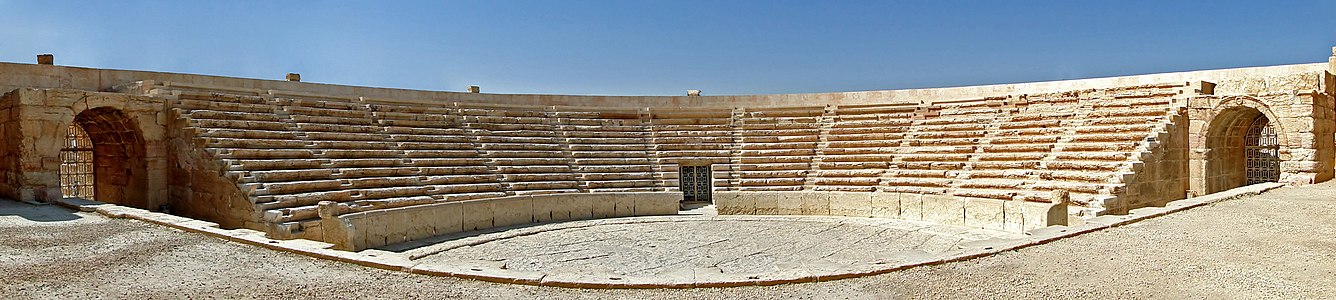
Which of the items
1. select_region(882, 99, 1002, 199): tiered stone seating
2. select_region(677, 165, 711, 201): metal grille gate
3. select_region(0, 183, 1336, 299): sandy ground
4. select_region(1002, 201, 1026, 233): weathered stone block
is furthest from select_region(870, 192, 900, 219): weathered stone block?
select_region(0, 183, 1336, 299): sandy ground

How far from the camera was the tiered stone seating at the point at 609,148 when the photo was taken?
1770 centimetres

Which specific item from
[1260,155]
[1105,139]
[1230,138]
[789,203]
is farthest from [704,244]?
[1260,155]

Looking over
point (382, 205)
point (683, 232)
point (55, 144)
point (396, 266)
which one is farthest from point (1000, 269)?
point (55, 144)

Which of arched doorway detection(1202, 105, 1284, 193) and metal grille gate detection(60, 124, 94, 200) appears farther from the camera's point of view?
metal grille gate detection(60, 124, 94, 200)

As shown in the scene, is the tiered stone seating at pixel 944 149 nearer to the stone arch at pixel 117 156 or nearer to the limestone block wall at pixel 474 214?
the limestone block wall at pixel 474 214

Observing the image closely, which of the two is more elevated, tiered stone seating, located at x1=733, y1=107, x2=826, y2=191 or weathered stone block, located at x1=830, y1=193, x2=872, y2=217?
tiered stone seating, located at x1=733, y1=107, x2=826, y2=191

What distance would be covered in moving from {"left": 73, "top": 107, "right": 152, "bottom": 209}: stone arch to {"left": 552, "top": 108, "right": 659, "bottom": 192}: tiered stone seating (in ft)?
28.8

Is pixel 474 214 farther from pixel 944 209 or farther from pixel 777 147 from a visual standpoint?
pixel 944 209

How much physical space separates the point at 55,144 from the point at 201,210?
102 inches

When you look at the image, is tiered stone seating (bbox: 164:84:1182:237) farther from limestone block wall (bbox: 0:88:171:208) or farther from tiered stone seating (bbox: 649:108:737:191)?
limestone block wall (bbox: 0:88:171:208)

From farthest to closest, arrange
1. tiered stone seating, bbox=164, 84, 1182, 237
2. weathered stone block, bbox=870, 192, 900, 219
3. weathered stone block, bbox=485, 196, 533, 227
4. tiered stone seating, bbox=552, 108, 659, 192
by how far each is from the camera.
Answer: tiered stone seating, bbox=552, 108, 659, 192 → weathered stone block, bbox=870, 192, 900, 219 → weathered stone block, bbox=485, 196, 533, 227 → tiered stone seating, bbox=164, 84, 1182, 237

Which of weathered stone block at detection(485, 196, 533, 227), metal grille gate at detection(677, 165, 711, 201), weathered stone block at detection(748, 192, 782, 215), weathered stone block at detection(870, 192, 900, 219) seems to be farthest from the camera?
metal grille gate at detection(677, 165, 711, 201)

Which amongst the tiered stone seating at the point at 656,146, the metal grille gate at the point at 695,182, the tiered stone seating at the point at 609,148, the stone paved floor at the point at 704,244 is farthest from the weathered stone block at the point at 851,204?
the tiered stone seating at the point at 609,148

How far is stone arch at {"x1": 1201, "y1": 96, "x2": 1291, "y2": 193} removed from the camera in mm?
14586
